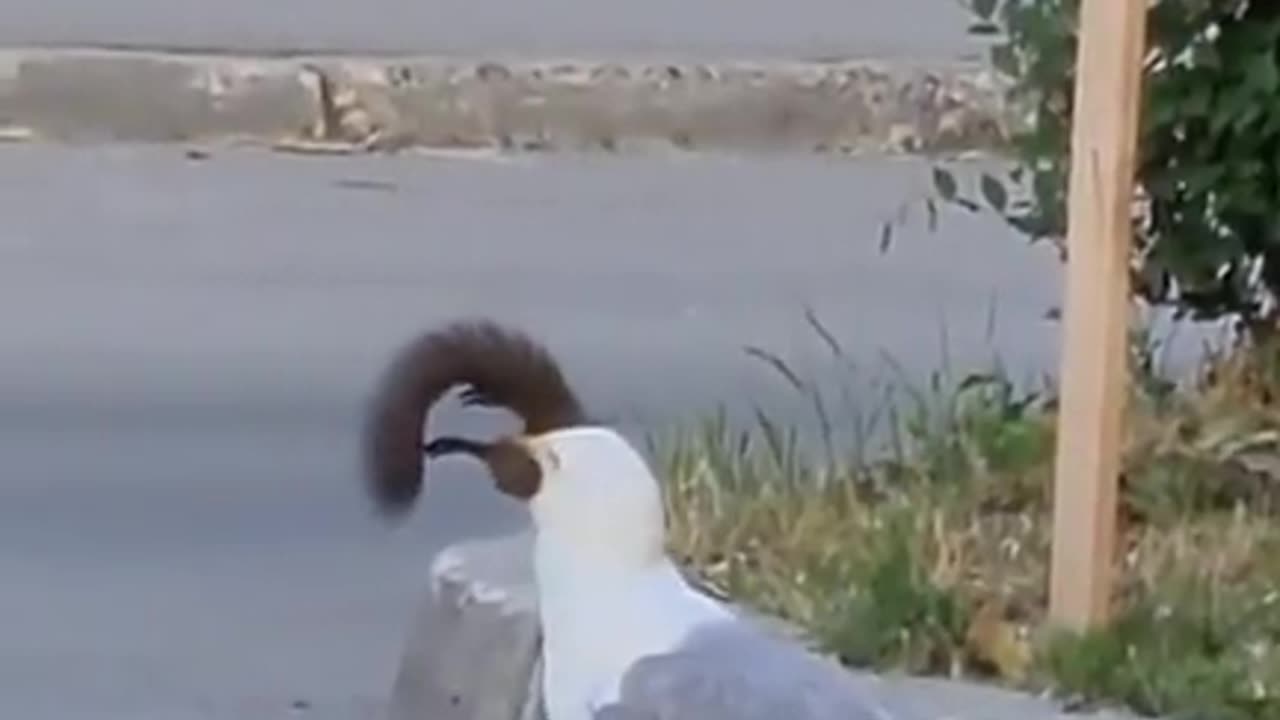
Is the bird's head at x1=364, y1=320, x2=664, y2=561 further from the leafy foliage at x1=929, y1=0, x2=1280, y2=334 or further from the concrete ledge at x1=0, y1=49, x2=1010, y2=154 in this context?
the concrete ledge at x1=0, y1=49, x2=1010, y2=154

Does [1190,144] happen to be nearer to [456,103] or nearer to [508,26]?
[456,103]

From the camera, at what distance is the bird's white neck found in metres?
3.22

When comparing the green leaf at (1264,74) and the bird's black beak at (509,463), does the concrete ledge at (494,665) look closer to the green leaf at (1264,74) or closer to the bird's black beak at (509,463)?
the bird's black beak at (509,463)

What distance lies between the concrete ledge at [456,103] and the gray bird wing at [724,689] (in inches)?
382

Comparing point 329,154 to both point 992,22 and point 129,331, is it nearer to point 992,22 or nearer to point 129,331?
point 129,331

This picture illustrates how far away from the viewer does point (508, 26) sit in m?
14.4

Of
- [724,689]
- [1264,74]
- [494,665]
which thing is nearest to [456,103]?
[1264,74]

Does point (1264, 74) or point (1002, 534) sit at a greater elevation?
point (1264, 74)

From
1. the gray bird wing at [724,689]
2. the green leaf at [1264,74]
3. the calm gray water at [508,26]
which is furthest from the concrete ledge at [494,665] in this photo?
the calm gray water at [508,26]

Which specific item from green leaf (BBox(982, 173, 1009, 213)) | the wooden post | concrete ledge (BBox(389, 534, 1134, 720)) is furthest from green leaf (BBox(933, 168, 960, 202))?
the wooden post

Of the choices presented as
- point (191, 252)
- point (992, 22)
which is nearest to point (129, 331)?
point (191, 252)

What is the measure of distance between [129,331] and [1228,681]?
5085 mm

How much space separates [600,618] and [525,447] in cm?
16

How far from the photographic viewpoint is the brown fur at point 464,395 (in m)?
3.21
